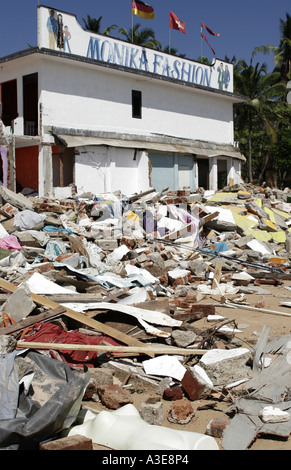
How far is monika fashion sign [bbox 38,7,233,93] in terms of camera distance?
55.4 feet

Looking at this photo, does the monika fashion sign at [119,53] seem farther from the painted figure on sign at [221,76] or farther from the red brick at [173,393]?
the red brick at [173,393]

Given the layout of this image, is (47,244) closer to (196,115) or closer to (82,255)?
(82,255)

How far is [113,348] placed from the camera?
5.05 m

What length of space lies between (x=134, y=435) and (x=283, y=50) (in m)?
37.5

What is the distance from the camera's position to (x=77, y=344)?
5191 mm

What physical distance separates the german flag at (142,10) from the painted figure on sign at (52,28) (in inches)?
191

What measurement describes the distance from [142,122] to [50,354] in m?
17.4

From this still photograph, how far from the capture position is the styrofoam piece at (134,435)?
135 inches

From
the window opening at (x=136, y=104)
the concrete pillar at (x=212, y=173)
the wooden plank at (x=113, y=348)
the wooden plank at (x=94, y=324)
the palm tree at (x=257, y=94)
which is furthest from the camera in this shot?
the palm tree at (x=257, y=94)

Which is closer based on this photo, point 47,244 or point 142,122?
point 47,244

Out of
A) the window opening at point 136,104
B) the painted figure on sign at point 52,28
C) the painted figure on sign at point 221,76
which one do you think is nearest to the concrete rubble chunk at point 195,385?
the painted figure on sign at point 52,28

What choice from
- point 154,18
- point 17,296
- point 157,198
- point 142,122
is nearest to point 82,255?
point 17,296

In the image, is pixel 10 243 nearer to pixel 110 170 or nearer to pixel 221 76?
pixel 110 170

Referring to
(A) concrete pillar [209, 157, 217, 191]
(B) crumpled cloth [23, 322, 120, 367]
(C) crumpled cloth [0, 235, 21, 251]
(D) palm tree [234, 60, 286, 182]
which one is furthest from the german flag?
(B) crumpled cloth [23, 322, 120, 367]
